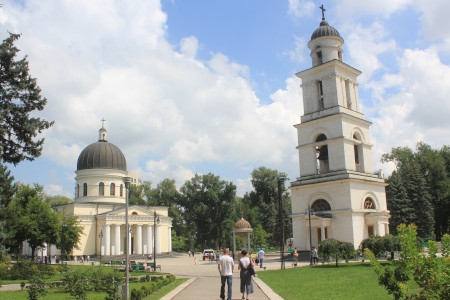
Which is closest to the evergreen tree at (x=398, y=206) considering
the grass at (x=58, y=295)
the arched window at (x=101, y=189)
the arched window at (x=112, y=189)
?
the arched window at (x=112, y=189)

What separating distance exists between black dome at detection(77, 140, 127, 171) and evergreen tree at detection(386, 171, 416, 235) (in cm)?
3673

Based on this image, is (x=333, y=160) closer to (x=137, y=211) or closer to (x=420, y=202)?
(x=420, y=202)

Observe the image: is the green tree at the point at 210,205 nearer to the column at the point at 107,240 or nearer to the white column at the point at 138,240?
the white column at the point at 138,240

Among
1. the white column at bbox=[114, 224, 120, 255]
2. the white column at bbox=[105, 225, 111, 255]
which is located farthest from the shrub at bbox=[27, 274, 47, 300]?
the white column at bbox=[114, 224, 120, 255]

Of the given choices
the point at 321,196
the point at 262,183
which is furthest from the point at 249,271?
the point at 262,183

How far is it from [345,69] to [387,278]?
3432cm

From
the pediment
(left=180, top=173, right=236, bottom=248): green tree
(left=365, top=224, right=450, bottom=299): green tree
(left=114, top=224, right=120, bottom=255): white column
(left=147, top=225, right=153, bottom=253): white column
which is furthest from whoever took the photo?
(left=180, top=173, right=236, bottom=248): green tree

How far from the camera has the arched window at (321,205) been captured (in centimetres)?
3674

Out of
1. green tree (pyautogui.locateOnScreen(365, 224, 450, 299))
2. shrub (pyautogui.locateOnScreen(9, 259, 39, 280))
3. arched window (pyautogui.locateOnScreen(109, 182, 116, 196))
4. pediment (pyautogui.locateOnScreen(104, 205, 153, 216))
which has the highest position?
arched window (pyautogui.locateOnScreen(109, 182, 116, 196))

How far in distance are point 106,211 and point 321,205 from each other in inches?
1264

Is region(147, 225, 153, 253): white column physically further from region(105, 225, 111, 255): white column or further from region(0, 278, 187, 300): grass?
region(0, 278, 187, 300): grass

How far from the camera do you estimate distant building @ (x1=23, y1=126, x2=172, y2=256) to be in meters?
55.3

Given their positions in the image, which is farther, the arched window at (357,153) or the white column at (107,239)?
the white column at (107,239)

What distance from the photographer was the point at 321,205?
3719 centimetres
